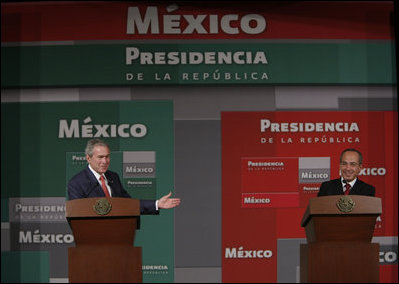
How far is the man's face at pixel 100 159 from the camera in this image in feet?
16.3

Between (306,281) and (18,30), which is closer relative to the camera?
(306,281)

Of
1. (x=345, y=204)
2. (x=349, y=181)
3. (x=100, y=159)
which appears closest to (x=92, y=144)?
(x=100, y=159)

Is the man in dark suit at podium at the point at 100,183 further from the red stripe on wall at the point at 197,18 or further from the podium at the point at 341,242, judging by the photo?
the podium at the point at 341,242

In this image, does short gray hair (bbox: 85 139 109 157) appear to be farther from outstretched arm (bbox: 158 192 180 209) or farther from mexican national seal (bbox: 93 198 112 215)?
mexican national seal (bbox: 93 198 112 215)

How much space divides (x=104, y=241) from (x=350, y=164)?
112 inches

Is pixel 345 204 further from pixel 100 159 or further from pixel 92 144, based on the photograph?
pixel 92 144

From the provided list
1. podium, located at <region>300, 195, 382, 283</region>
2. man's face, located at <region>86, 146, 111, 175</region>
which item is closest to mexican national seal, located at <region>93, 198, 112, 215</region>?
podium, located at <region>300, 195, 382, 283</region>

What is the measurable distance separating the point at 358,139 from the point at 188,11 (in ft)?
6.51

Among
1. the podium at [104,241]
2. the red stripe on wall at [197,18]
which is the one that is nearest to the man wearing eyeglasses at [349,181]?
the red stripe on wall at [197,18]

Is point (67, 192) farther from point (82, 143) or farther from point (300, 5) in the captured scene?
point (300, 5)

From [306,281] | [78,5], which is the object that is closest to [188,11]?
[78,5]

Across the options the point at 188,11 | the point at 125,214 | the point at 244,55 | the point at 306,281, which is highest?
the point at 188,11

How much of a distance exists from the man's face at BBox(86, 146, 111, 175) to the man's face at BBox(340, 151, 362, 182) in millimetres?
2158

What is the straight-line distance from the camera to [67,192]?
5.24 metres
